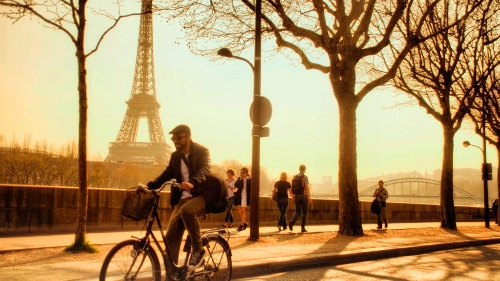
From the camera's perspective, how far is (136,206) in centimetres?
516

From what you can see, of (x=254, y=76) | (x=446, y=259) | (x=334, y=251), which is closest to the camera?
(x=334, y=251)

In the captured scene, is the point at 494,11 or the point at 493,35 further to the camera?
the point at 493,35

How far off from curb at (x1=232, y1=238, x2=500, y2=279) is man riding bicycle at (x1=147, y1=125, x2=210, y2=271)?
5.98 ft

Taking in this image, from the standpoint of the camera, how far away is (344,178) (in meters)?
13.0

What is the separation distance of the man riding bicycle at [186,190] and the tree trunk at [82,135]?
10.9 ft

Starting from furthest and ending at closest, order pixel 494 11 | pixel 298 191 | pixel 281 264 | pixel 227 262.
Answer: pixel 494 11 → pixel 298 191 → pixel 281 264 → pixel 227 262

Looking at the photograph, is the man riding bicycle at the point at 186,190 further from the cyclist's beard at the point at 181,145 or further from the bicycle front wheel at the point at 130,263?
the bicycle front wheel at the point at 130,263

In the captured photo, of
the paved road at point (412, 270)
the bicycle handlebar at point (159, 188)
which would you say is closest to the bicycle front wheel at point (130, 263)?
the bicycle handlebar at point (159, 188)

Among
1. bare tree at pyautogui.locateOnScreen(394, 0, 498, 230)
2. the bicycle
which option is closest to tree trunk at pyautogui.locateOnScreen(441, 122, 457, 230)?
bare tree at pyautogui.locateOnScreen(394, 0, 498, 230)

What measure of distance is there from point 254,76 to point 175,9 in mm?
3097

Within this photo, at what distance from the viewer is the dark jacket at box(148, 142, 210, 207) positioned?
543 centimetres

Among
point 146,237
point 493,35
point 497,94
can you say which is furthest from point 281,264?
point 497,94

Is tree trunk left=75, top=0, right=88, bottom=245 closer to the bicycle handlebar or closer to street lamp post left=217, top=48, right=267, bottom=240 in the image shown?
street lamp post left=217, top=48, right=267, bottom=240

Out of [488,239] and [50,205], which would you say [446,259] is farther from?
[50,205]
